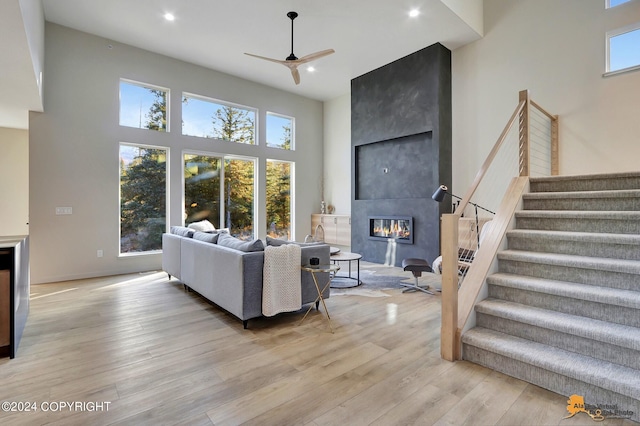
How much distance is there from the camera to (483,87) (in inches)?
218

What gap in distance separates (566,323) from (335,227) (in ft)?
19.5

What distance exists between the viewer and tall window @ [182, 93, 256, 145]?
6465 mm

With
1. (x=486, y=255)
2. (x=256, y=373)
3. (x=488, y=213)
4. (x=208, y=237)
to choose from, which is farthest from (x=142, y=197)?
(x=488, y=213)

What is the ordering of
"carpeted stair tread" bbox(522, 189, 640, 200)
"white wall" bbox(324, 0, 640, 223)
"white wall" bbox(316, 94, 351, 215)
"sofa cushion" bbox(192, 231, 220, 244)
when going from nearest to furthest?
"carpeted stair tread" bbox(522, 189, 640, 200) < "sofa cushion" bbox(192, 231, 220, 244) < "white wall" bbox(324, 0, 640, 223) < "white wall" bbox(316, 94, 351, 215)

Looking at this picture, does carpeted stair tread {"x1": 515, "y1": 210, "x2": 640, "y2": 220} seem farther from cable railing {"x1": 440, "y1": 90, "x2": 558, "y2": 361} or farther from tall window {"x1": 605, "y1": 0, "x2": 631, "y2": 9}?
tall window {"x1": 605, "y1": 0, "x2": 631, "y2": 9}

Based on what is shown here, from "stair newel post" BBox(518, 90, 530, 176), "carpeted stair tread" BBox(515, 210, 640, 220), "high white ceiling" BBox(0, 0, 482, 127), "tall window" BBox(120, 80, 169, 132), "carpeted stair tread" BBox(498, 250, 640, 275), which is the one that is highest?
"high white ceiling" BBox(0, 0, 482, 127)

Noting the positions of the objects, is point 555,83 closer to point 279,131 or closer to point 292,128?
point 292,128

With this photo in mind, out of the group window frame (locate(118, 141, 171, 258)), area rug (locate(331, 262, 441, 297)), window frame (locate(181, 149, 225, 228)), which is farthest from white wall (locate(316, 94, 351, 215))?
window frame (locate(118, 141, 171, 258))

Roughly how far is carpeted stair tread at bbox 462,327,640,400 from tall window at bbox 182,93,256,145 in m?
6.20

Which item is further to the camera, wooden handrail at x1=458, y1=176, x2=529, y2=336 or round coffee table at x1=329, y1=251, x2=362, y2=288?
round coffee table at x1=329, y1=251, x2=362, y2=288

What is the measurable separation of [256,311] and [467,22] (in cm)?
551

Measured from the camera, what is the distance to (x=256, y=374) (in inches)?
87.8

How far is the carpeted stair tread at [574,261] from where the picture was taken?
7.27 ft

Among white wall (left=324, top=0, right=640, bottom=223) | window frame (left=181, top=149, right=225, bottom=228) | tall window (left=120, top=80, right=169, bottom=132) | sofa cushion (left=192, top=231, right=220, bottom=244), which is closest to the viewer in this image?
sofa cushion (left=192, top=231, right=220, bottom=244)
